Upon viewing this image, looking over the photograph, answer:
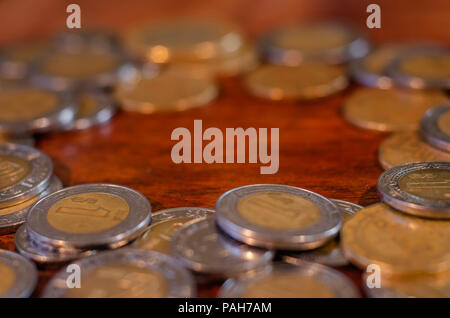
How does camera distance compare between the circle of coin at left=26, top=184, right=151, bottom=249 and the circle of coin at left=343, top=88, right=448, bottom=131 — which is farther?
the circle of coin at left=343, top=88, right=448, bottom=131

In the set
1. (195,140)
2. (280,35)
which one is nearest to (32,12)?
(280,35)

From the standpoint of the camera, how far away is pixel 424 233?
98 centimetres

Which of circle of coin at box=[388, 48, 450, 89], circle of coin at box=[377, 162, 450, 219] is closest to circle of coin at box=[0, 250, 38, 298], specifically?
circle of coin at box=[377, 162, 450, 219]

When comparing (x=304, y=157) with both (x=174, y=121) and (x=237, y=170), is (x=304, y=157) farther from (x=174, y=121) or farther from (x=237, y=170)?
(x=174, y=121)

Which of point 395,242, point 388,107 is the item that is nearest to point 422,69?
point 388,107

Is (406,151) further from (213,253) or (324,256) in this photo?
(213,253)

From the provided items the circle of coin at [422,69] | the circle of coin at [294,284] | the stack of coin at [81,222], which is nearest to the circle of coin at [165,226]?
the stack of coin at [81,222]

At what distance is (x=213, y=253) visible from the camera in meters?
0.96

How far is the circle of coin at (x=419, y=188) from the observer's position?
3.32 ft

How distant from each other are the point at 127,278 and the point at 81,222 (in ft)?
0.57

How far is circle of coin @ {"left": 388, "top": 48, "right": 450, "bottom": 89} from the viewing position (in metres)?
1.49

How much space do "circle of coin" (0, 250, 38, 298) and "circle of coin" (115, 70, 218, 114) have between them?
62cm

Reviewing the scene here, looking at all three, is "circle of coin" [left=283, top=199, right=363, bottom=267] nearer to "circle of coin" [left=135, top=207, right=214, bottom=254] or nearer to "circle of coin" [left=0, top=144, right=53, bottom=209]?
"circle of coin" [left=135, top=207, right=214, bottom=254]
